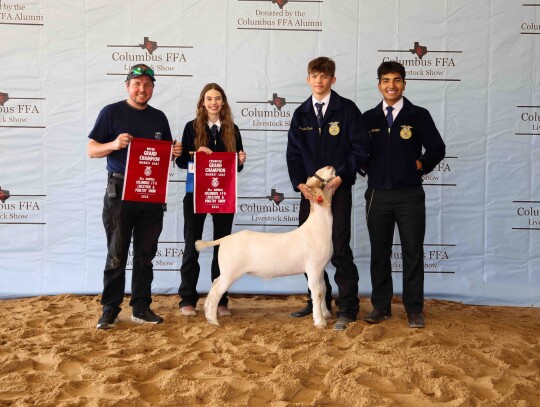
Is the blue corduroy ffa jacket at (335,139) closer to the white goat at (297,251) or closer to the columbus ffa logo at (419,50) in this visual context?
the white goat at (297,251)

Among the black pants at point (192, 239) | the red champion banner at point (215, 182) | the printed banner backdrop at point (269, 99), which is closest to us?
the red champion banner at point (215, 182)

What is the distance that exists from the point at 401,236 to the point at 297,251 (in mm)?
872

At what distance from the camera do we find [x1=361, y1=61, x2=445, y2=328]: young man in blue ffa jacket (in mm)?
4488

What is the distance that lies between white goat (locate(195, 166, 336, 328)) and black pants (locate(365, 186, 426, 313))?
16.6 inches

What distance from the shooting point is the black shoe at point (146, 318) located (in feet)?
15.1

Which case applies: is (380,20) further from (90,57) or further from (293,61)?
(90,57)

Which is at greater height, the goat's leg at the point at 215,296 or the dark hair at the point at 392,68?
the dark hair at the point at 392,68

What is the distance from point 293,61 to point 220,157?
1.65 meters

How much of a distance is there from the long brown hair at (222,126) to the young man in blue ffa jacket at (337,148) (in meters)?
0.57

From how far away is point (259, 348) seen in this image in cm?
388

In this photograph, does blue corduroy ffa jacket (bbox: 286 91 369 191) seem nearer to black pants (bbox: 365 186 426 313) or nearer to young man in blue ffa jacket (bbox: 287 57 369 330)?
young man in blue ffa jacket (bbox: 287 57 369 330)

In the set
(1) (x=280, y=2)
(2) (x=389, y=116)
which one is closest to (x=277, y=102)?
(1) (x=280, y=2)

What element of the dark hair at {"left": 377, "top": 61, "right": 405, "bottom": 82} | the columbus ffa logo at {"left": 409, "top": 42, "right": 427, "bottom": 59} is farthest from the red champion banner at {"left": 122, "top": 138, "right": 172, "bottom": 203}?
the columbus ffa logo at {"left": 409, "top": 42, "right": 427, "bottom": 59}

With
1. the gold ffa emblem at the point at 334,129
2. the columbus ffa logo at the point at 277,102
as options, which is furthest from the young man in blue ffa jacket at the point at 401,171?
the columbus ffa logo at the point at 277,102
